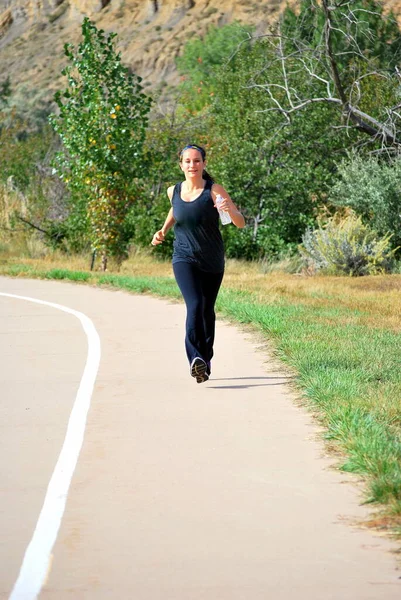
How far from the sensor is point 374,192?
2458 cm

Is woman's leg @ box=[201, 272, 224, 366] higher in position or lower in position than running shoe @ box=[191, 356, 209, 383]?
higher

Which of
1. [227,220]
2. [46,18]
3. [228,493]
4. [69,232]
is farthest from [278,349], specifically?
[46,18]

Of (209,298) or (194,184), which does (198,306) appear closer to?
(209,298)

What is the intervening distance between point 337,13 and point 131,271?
1183 centimetres

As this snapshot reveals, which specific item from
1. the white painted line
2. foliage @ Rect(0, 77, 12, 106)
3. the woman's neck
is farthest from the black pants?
foliage @ Rect(0, 77, 12, 106)

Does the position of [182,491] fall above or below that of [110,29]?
below

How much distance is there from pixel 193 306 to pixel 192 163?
1.18 metres

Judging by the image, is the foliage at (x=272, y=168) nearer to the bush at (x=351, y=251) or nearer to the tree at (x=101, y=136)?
the tree at (x=101, y=136)

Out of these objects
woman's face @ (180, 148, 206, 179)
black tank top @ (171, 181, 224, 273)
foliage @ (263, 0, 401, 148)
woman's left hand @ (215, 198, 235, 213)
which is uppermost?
foliage @ (263, 0, 401, 148)

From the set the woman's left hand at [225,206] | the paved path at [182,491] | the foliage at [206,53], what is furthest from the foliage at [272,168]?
the foliage at [206,53]

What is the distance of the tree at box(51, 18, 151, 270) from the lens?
2447 cm

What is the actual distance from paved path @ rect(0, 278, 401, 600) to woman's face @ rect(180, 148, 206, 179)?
1.73 m

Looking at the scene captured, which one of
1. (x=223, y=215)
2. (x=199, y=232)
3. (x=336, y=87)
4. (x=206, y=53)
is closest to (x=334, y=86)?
(x=336, y=87)

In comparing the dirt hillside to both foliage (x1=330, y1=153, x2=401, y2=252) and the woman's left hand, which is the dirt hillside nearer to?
foliage (x1=330, y1=153, x2=401, y2=252)
